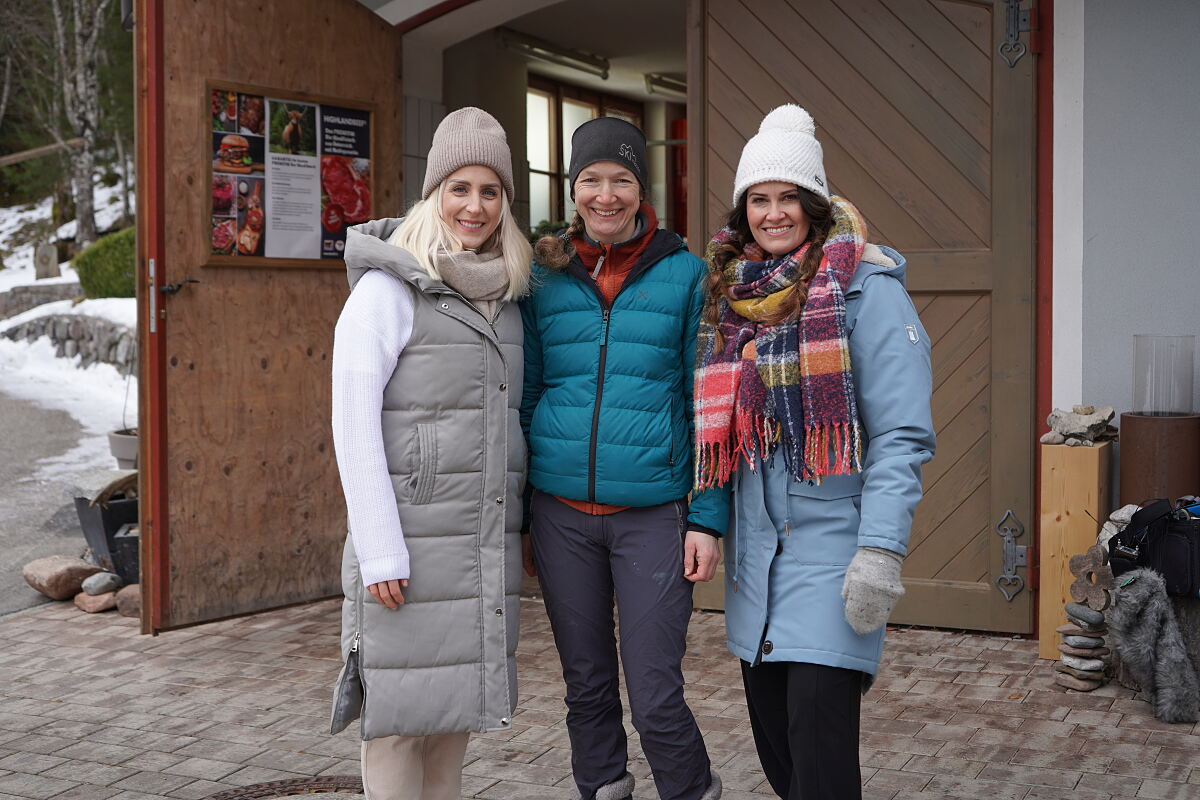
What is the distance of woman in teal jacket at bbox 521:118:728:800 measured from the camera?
2.98 m

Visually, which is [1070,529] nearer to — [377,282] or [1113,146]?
[1113,146]

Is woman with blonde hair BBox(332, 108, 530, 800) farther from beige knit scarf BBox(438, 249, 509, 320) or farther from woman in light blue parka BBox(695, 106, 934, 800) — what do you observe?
woman in light blue parka BBox(695, 106, 934, 800)

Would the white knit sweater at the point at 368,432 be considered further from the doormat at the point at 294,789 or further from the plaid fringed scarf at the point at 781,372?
the doormat at the point at 294,789

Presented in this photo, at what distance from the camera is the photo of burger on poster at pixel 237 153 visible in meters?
5.59

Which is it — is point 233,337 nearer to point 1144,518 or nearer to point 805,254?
point 805,254

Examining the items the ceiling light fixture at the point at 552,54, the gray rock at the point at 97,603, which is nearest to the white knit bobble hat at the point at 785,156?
the gray rock at the point at 97,603

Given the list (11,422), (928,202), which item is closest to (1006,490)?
(928,202)

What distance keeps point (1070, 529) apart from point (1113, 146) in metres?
1.46

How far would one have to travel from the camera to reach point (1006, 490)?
210 inches

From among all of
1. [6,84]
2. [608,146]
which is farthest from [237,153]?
[6,84]

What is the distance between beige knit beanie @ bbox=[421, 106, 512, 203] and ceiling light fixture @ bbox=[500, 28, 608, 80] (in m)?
5.30

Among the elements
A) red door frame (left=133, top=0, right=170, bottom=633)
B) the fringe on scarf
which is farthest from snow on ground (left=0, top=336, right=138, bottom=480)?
the fringe on scarf

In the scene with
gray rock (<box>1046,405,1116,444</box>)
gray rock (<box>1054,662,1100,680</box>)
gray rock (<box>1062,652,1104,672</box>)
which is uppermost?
gray rock (<box>1046,405,1116,444</box>)

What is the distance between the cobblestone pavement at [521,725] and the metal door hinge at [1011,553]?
0.23m
